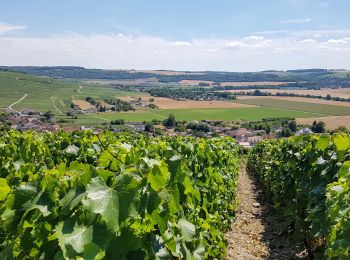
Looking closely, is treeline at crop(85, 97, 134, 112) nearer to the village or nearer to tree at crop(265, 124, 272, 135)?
the village

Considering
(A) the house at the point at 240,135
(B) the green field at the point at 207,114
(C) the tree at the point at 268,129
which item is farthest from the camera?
(B) the green field at the point at 207,114

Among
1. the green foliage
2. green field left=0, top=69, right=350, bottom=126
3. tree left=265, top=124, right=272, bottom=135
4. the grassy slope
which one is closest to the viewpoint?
the green foliage

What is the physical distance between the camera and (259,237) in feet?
31.2

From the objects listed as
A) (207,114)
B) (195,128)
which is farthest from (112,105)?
(195,128)

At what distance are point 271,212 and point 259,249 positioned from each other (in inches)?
163

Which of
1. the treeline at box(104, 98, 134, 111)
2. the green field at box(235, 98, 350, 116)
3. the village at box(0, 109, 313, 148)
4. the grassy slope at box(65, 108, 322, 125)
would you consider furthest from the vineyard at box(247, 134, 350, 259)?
the treeline at box(104, 98, 134, 111)

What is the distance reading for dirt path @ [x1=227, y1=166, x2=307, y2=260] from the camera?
8.02m

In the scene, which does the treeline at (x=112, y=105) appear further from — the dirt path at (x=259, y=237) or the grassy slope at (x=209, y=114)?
the dirt path at (x=259, y=237)

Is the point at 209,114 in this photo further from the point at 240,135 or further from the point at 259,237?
the point at 259,237

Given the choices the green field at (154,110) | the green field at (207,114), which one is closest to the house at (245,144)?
the green field at (154,110)

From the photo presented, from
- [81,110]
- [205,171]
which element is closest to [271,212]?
[205,171]

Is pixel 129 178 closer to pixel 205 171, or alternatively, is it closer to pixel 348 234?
pixel 348 234

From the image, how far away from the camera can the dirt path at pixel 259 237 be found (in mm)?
8023

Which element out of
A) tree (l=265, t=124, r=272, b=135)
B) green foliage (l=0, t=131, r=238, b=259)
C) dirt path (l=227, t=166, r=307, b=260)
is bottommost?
tree (l=265, t=124, r=272, b=135)
